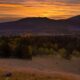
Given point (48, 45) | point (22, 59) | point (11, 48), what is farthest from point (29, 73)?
point (48, 45)

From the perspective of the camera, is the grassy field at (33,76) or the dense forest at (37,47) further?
the dense forest at (37,47)

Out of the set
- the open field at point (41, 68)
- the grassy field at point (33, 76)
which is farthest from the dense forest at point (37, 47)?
the grassy field at point (33, 76)

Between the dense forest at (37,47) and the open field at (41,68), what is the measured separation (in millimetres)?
1622

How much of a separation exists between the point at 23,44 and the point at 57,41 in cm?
827

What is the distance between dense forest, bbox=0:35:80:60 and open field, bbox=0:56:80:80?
162 cm

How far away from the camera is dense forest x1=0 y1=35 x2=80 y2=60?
39072 millimetres

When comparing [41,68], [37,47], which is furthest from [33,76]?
[37,47]

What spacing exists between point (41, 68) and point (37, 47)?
13.6 m

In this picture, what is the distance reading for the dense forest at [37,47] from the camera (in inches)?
1538

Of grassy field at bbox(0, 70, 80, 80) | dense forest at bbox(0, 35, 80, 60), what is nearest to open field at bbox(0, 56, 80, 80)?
grassy field at bbox(0, 70, 80, 80)

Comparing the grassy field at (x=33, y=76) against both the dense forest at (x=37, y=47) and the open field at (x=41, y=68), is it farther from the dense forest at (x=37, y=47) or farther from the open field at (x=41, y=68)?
the dense forest at (x=37, y=47)

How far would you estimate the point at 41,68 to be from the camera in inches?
1192

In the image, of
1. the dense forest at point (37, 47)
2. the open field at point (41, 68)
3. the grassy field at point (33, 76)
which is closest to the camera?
the grassy field at point (33, 76)

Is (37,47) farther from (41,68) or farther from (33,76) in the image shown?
(33,76)
